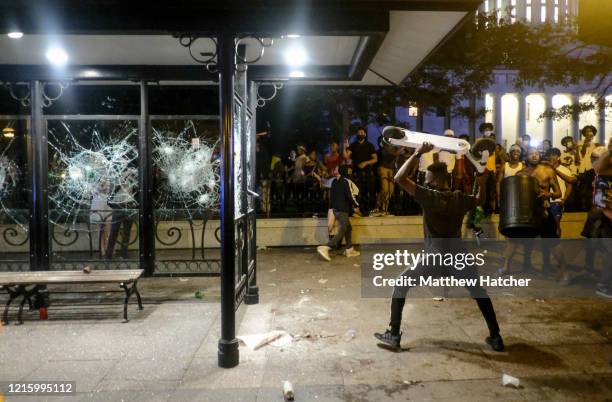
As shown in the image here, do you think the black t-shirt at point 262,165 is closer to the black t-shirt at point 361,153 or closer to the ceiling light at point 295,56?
the black t-shirt at point 361,153

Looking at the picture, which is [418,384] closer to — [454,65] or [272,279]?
[272,279]

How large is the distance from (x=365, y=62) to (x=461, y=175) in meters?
5.20

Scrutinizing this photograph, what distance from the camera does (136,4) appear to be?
4707mm

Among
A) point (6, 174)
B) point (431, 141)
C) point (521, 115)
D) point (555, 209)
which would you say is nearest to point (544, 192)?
point (555, 209)

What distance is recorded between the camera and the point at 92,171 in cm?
796

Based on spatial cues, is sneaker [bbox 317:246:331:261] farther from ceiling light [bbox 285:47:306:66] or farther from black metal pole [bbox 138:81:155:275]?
ceiling light [bbox 285:47:306:66]

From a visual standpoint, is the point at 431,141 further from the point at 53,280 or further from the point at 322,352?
the point at 53,280

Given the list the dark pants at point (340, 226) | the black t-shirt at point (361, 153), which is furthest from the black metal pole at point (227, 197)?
the black t-shirt at point (361, 153)

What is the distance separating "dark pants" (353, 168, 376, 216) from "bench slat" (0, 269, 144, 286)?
21.6 ft

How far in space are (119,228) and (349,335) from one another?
16.4 ft

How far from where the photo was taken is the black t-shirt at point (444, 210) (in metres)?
4.82

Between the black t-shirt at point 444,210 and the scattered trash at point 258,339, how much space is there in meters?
1.96

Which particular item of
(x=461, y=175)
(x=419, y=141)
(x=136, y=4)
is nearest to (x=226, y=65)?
(x=136, y=4)

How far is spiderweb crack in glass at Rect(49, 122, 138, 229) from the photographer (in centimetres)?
795
